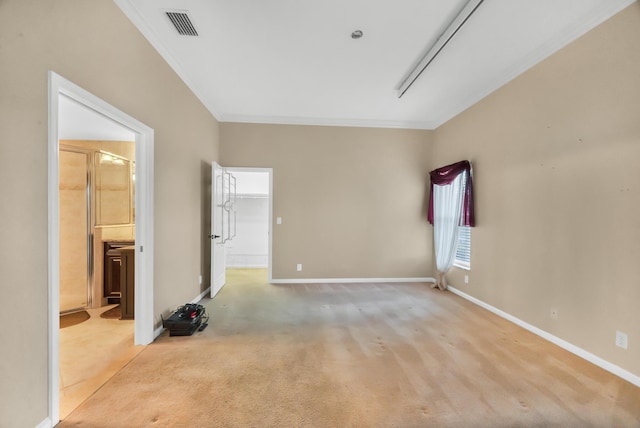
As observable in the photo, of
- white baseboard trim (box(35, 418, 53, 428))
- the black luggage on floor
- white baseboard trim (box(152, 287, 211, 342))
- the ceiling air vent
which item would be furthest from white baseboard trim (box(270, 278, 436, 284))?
the ceiling air vent

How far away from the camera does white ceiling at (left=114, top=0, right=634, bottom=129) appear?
228cm

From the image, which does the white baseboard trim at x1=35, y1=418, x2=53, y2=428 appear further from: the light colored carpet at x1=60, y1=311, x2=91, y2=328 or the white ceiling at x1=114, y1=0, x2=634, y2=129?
the white ceiling at x1=114, y1=0, x2=634, y2=129

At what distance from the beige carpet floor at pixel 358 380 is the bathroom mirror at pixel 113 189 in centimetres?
219

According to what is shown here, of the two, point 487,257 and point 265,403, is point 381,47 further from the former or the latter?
point 265,403

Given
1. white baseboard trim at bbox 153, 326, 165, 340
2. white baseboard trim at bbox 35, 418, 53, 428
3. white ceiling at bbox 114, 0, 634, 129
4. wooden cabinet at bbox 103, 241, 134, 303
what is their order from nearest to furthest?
1. white baseboard trim at bbox 35, 418, 53, 428
2. white ceiling at bbox 114, 0, 634, 129
3. white baseboard trim at bbox 153, 326, 165, 340
4. wooden cabinet at bbox 103, 241, 134, 303

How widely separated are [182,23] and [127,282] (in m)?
2.86

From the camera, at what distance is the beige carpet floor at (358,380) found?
5.72 feet

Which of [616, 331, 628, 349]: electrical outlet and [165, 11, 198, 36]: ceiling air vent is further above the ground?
[165, 11, 198, 36]: ceiling air vent

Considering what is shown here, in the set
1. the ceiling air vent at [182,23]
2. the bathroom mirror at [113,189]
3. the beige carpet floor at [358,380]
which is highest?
the ceiling air vent at [182,23]

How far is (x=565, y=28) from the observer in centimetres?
250

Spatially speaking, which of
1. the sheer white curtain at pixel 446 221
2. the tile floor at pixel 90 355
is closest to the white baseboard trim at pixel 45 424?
the tile floor at pixel 90 355

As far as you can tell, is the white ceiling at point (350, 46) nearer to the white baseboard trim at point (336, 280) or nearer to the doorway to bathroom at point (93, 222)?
the doorway to bathroom at point (93, 222)

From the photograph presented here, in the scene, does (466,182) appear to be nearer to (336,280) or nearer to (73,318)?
(336,280)

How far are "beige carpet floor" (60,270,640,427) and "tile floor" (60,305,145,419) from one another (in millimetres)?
121
